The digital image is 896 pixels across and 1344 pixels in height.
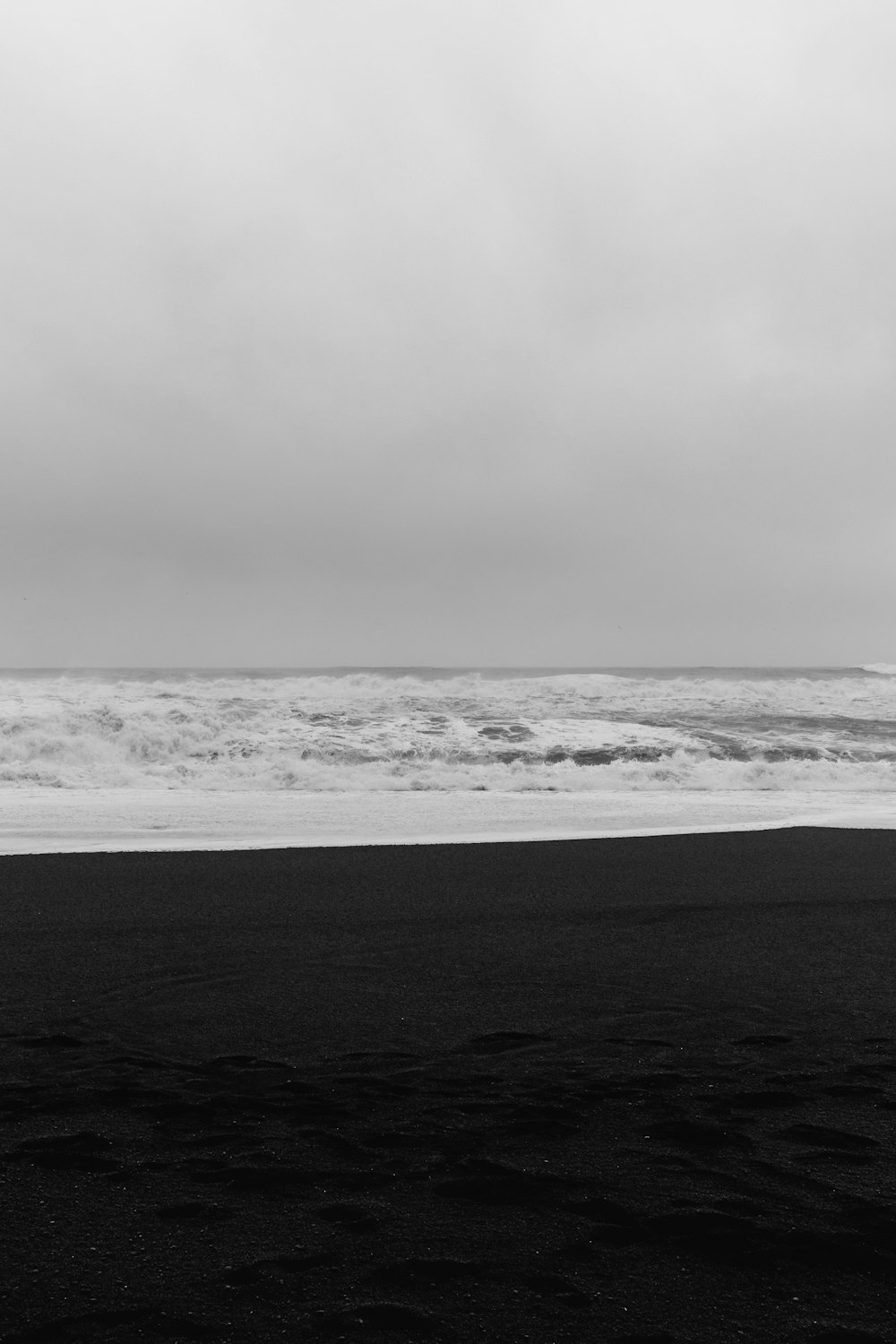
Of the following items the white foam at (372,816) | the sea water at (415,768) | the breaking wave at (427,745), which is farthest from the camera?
the breaking wave at (427,745)

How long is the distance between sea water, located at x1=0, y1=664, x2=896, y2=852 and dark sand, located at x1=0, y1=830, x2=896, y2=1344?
4199mm

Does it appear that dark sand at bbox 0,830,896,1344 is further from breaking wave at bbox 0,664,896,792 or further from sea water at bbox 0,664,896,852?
breaking wave at bbox 0,664,896,792

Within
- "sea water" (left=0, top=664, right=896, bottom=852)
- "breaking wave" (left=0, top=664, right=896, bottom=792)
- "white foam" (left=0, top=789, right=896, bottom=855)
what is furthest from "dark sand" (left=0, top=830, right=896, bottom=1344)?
"breaking wave" (left=0, top=664, right=896, bottom=792)

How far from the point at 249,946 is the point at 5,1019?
59.5 inches

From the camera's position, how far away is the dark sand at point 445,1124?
82.0 inches

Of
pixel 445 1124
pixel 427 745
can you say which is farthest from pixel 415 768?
pixel 445 1124

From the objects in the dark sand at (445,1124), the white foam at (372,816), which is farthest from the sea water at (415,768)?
the dark sand at (445,1124)

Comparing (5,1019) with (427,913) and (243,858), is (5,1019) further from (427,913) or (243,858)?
(243,858)

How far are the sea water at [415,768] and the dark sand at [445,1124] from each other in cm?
420

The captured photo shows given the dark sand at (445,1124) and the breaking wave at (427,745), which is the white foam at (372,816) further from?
the dark sand at (445,1124)

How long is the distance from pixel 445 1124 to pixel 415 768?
46.3 ft

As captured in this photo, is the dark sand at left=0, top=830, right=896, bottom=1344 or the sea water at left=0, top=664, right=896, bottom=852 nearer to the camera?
the dark sand at left=0, top=830, right=896, bottom=1344

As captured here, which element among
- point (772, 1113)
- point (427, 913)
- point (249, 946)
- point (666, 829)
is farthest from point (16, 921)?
point (666, 829)

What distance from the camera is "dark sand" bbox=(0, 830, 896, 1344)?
2.08 metres
